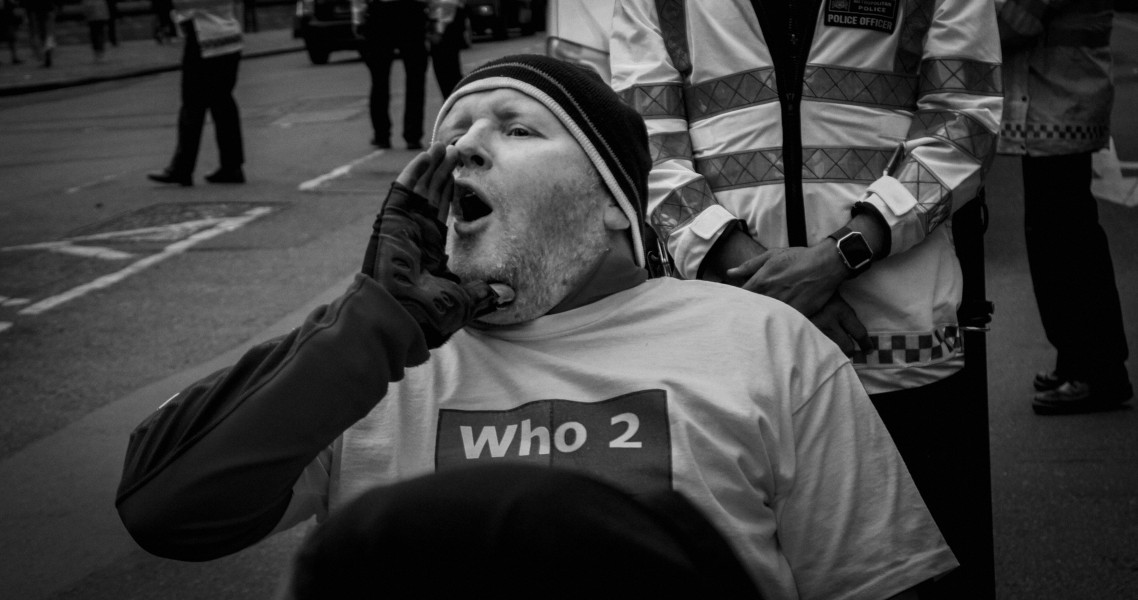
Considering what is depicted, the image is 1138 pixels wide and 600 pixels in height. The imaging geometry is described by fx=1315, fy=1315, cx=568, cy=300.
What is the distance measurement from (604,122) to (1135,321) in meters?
4.50

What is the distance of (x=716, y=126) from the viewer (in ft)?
8.77

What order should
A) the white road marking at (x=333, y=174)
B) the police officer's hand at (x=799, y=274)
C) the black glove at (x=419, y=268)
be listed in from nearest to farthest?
the black glove at (x=419, y=268)
the police officer's hand at (x=799, y=274)
the white road marking at (x=333, y=174)

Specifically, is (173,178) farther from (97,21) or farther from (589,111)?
(97,21)

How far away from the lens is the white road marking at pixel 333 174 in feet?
33.8

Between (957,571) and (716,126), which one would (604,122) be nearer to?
(716,126)

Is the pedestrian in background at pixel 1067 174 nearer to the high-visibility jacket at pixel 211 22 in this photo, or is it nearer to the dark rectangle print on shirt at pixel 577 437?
the dark rectangle print on shirt at pixel 577 437

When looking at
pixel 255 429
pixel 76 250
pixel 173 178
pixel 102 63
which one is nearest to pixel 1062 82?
pixel 255 429

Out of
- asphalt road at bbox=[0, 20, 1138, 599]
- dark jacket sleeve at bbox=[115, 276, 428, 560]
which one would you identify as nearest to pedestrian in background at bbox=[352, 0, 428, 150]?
asphalt road at bbox=[0, 20, 1138, 599]

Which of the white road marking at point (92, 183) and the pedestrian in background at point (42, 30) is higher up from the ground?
the pedestrian in background at point (42, 30)

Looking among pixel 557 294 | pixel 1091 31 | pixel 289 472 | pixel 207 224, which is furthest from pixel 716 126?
pixel 207 224

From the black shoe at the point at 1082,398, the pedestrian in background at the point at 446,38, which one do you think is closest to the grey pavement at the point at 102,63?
the pedestrian in background at the point at 446,38

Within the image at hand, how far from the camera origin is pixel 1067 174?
467cm

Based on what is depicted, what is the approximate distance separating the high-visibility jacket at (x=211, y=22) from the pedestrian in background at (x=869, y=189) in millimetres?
7991

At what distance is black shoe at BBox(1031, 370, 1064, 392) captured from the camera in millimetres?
4960
